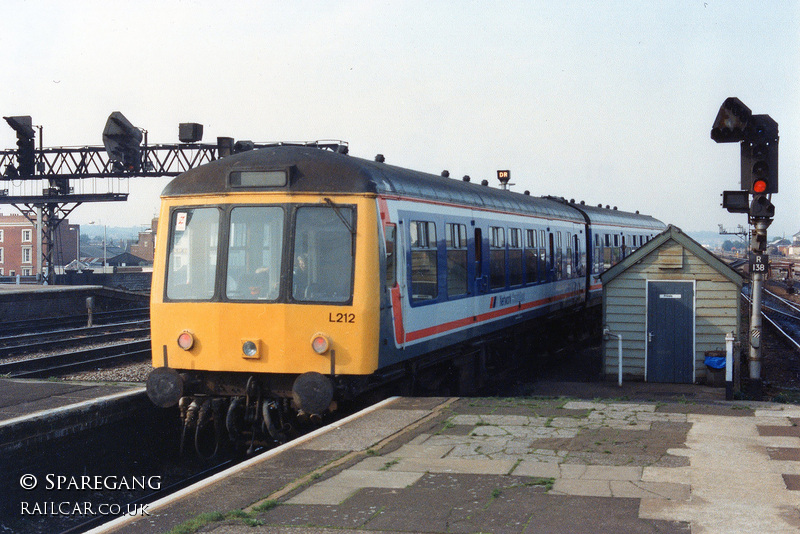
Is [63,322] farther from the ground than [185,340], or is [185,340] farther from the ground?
[185,340]

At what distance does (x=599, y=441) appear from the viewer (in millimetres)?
7797

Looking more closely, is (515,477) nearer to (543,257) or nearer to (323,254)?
(323,254)

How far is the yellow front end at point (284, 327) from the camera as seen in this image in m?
8.70

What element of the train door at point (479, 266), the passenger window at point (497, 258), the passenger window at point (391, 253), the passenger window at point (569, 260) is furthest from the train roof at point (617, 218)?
the passenger window at point (391, 253)

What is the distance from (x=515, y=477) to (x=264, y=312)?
332cm

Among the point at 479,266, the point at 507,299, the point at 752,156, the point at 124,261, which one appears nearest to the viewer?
the point at 752,156

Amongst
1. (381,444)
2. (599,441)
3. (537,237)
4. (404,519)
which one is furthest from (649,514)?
(537,237)

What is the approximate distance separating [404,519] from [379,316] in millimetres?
3486

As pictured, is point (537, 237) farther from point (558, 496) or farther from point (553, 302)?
Result: point (558, 496)

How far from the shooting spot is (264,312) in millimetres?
8812

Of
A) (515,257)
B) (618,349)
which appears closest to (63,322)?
(515,257)

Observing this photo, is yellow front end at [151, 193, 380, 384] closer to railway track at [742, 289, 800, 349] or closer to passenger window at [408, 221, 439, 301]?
passenger window at [408, 221, 439, 301]

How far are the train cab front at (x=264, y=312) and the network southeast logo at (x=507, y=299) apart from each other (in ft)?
16.2

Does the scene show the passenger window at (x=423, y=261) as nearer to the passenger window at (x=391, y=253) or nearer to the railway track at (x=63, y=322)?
the passenger window at (x=391, y=253)
